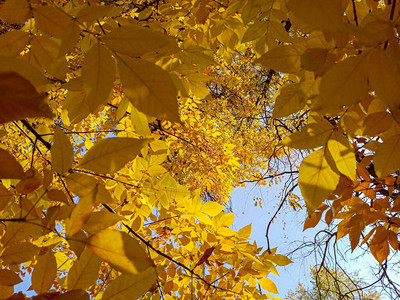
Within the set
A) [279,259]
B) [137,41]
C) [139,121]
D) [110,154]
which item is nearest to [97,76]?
[137,41]

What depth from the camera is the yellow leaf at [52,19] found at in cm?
48

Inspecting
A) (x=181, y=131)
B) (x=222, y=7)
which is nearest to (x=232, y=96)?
(x=181, y=131)

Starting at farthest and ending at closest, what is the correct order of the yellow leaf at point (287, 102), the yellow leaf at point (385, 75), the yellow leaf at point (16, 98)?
the yellow leaf at point (287, 102), the yellow leaf at point (385, 75), the yellow leaf at point (16, 98)

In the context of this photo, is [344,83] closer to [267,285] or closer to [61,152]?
[61,152]

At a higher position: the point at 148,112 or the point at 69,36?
the point at 69,36

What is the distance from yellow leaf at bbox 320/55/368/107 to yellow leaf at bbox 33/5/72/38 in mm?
406

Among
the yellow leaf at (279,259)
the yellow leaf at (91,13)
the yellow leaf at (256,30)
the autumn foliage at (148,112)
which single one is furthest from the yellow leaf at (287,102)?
the yellow leaf at (279,259)

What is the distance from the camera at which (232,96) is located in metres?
5.64

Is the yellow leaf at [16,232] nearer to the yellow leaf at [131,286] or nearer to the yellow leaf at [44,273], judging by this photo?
the yellow leaf at [44,273]

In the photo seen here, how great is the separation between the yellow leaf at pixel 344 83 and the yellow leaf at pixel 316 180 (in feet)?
0.78

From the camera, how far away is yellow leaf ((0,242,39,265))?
1.71 feet

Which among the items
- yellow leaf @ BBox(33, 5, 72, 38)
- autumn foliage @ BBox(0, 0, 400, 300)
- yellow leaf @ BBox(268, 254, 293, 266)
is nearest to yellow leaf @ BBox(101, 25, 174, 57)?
autumn foliage @ BBox(0, 0, 400, 300)

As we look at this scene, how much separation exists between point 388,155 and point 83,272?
0.56 meters

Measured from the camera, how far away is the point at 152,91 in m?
0.35
